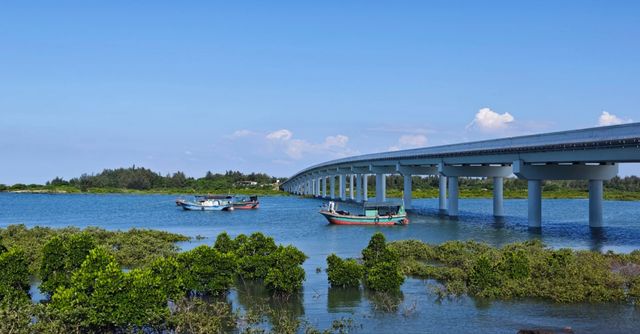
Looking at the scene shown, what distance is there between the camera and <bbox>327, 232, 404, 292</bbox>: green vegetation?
102 feet

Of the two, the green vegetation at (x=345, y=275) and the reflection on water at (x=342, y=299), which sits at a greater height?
the green vegetation at (x=345, y=275)

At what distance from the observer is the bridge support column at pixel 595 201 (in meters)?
66.3

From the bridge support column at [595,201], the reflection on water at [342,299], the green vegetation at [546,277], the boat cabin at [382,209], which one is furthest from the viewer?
the boat cabin at [382,209]

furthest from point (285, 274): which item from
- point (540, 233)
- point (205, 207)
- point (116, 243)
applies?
point (205, 207)

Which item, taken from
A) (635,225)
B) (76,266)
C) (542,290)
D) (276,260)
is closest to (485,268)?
(542,290)

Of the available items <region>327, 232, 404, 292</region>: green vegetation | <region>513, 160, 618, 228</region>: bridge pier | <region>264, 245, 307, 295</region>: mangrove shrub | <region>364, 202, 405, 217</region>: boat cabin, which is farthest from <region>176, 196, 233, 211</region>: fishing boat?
<region>264, 245, 307, 295</region>: mangrove shrub

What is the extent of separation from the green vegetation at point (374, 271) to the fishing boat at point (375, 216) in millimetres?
41062

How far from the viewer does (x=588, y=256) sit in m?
36.5

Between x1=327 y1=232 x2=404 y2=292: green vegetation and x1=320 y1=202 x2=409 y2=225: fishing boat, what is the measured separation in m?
41.1

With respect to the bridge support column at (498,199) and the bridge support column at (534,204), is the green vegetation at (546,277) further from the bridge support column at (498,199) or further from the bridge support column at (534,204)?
the bridge support column at (498,199)

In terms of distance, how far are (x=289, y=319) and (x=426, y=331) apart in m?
5.39

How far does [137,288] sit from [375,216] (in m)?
53.9

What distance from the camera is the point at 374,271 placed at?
103 feet

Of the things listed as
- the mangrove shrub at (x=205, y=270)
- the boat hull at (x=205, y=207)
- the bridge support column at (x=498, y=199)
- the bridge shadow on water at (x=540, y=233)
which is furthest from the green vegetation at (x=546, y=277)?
the boat hull at (x=205, y=207)
